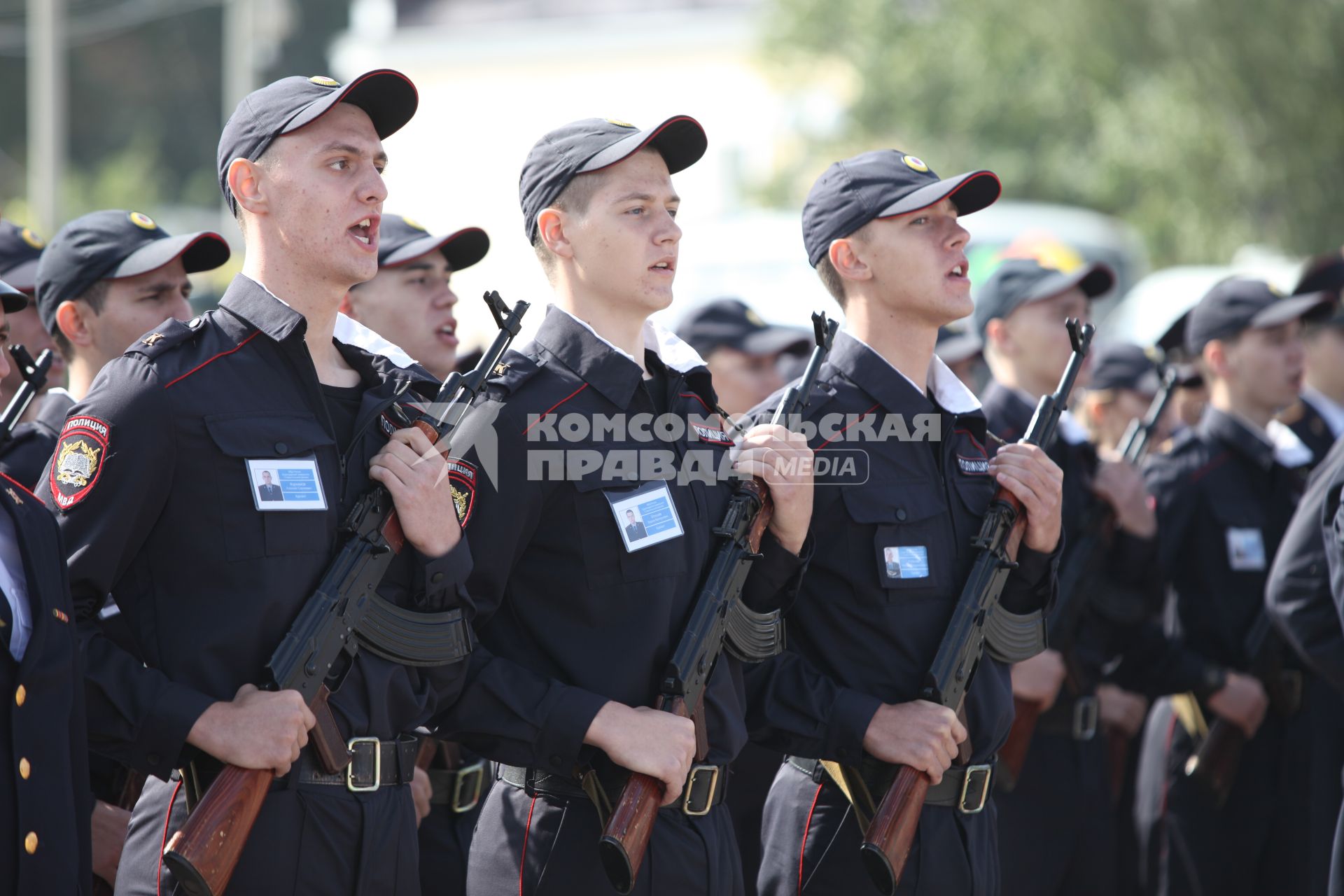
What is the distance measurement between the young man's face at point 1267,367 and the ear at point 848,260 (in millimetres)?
2850

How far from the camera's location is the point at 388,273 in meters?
5.53

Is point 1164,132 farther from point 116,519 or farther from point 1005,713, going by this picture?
point 116,519

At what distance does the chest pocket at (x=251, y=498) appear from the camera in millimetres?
3348

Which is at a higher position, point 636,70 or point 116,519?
point 116,519

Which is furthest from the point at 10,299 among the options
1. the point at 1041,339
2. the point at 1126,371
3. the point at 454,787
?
the point at 1126,371

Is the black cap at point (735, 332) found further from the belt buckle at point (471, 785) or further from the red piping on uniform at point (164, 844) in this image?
the red piping on uniform at point (164, 844)

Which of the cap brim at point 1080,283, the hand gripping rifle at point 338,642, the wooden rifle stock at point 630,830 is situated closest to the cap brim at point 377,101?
the hand gripping rifle at point 338,642

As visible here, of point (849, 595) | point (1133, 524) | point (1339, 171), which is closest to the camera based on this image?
point (849, 595)

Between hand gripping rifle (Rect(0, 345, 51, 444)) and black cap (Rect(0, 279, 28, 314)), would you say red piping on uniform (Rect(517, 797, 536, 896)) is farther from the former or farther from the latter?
black cap (Rect(0, 279, 28, 314))

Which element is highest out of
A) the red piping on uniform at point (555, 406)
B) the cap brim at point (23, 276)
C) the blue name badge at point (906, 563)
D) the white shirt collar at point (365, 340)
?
the white shirt collar at point (365, 340)

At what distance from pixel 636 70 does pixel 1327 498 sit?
30.9 meters

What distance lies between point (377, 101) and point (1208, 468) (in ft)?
13.7

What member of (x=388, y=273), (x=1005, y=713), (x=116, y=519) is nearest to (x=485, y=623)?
(x=116, y=519)

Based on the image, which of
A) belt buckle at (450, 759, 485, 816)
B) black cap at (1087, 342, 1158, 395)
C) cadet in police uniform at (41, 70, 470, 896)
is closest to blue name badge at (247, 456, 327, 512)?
cadet in police uniform at (41, 70, 470, 896)
